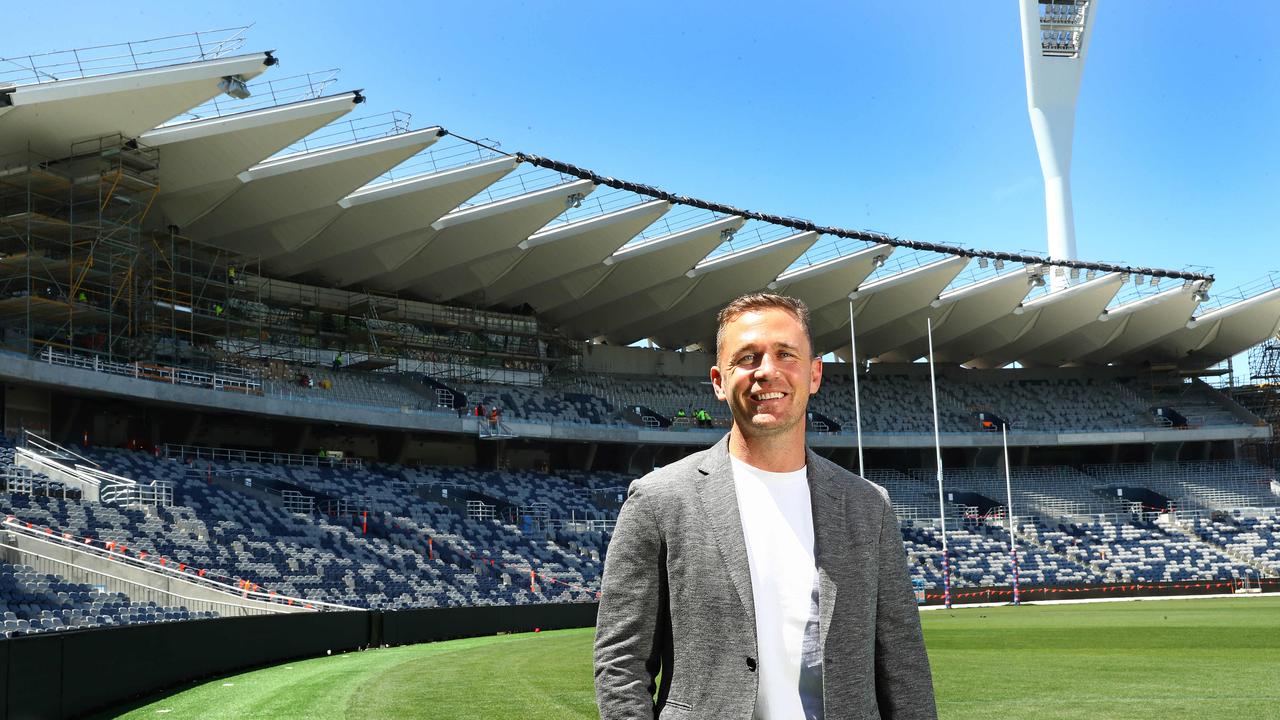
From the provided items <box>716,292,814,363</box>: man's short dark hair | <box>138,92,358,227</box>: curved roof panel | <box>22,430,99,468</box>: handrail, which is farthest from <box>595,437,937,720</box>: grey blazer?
<box>138,92,358,227</box>: curved roof panel

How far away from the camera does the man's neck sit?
3.46 m

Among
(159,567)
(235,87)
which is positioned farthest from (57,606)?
(235,87)

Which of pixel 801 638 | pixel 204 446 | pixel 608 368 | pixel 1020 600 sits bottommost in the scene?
pixel 1020 600

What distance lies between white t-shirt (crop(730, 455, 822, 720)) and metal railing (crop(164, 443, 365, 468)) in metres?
41.5

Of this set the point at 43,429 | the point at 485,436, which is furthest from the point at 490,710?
the point at 485,436

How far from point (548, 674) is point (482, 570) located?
21.1 meters

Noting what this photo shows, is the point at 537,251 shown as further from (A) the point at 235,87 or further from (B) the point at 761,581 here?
(B) the point at 761,581

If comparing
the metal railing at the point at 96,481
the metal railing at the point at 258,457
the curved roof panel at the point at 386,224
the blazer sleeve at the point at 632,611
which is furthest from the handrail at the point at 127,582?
the blazer sleeve at the point at 632,611

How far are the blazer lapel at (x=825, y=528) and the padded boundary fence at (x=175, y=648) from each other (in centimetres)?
1008

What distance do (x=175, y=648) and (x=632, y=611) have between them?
1593cm

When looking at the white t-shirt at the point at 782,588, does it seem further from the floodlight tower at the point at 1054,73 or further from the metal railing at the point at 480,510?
the floodlight tower at the point at 1054,73

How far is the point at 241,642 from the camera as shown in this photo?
20359 millimetres

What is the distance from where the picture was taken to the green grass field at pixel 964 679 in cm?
1357

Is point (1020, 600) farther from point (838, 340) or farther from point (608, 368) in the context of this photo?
point (608, 368)
